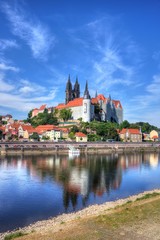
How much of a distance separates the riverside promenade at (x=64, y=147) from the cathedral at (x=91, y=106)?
25397mm

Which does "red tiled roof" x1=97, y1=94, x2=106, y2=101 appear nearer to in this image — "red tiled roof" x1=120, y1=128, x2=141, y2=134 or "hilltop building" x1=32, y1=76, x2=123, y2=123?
"hilltop building" x1=32, y1=76, x2=123, y2=123

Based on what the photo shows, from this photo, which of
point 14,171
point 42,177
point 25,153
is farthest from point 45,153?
point 42,177

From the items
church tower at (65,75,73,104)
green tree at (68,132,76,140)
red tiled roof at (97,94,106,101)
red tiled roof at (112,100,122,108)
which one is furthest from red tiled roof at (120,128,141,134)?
church tower at (65,75,73,104)

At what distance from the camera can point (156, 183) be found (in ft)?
110

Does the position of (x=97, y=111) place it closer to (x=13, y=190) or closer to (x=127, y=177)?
(x=127, y=177)

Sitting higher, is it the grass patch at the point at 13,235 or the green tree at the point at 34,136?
the green tree at the point at 34,136

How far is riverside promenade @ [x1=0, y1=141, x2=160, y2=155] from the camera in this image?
67456 mm

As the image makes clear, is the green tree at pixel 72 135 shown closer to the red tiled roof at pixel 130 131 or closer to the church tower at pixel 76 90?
the red tiled roof at pixel 130 131

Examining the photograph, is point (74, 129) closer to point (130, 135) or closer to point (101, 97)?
point (130, 135)

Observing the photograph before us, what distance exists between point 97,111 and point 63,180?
83688 mm

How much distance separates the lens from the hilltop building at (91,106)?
111188 mm

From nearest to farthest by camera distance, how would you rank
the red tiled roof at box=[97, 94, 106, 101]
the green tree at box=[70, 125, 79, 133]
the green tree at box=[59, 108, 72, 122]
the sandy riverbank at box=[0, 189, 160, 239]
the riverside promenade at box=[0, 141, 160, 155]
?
the sandy riverbank at box=[0, 189, 160, 239]
the riverside promenade at box=[0, 141, 160, 155]
the green tree at box=[70, 125, 79, 133]
the green tree at box=[59, 108, 72, 122]
the red tiled roof at box=[97, 94, 106, 101]

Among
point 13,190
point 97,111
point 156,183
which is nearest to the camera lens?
point 13,190

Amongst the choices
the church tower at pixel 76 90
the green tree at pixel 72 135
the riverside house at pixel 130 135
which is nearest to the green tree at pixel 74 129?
the green tree at pixel 72 135
